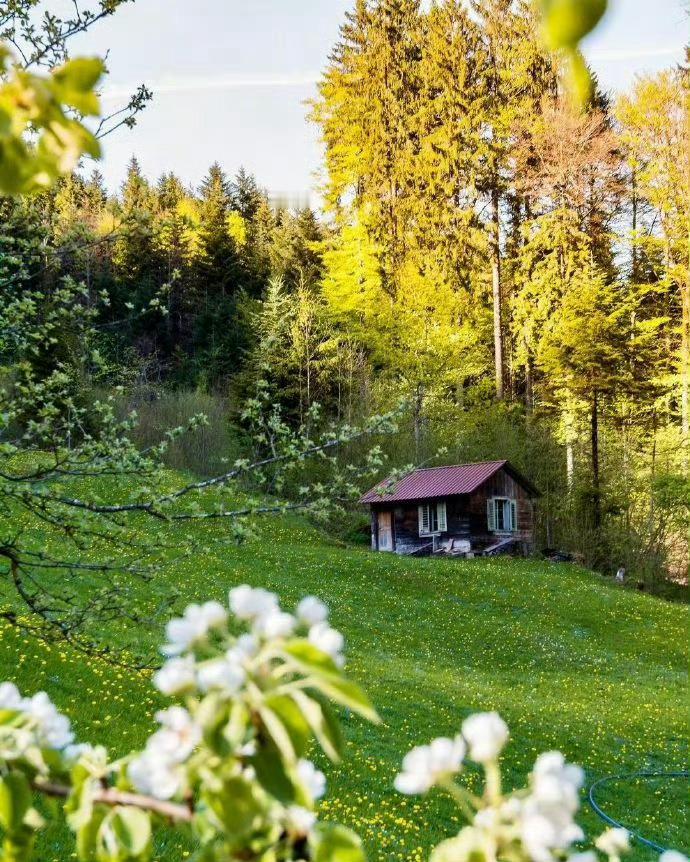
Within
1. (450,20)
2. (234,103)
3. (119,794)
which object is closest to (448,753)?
(119,794)

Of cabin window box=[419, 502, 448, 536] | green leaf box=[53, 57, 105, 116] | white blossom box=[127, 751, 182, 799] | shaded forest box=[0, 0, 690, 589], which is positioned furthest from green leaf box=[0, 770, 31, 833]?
cabin window box=[419, 502, 448, 536]

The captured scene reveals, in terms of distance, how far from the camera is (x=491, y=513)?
82.7ft

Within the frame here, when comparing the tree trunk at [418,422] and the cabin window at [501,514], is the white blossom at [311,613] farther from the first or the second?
the tree trunk at [418,422]

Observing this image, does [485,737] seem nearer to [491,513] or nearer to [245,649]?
[245,649]

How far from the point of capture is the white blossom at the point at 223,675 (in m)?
0.68

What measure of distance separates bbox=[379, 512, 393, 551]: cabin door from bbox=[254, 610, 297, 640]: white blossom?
25.6m

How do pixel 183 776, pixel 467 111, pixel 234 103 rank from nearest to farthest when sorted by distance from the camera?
pixel 183 776 → pixel 234 103 → pixel 467 111

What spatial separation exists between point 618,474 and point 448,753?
84.5ft

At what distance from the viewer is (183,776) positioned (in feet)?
2.42

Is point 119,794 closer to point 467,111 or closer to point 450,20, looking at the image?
point 467,111

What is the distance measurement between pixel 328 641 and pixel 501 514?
2535 cm

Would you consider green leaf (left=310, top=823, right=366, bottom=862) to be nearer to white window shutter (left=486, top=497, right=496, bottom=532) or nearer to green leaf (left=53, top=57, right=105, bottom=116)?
green leaf (left=53, top=57, right=105, bottom=116)

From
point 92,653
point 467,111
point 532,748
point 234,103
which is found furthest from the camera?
point 467,111

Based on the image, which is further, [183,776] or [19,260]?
[19,260]
